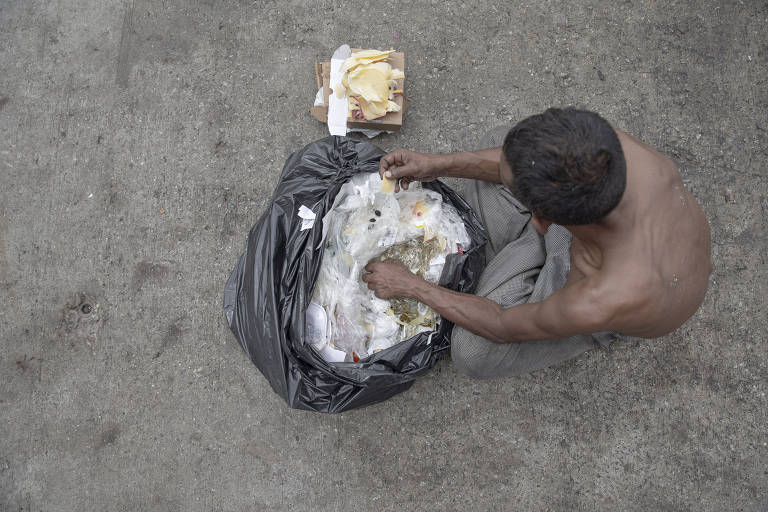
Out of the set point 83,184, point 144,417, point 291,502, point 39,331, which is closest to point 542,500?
point 291,502

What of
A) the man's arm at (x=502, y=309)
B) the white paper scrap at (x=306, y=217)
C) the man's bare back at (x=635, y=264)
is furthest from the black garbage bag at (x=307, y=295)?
the man's bare back at (x=635, y=264)

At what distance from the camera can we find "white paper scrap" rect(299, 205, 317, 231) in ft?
5.65

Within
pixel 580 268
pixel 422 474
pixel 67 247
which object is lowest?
pixel 422 474

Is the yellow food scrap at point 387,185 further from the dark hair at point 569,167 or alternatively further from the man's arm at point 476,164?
the dark hair at point 569,167

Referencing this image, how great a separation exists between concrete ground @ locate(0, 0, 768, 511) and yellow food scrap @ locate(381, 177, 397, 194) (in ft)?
1.41

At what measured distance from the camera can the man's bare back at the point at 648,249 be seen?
1282 millimetres

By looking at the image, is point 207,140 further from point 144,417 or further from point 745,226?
point 745,226

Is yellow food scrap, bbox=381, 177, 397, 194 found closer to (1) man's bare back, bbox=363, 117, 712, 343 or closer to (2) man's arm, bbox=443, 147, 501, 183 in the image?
(2) man's arm, bbox=443, 147, 501, 183

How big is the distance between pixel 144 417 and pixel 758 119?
3.07m

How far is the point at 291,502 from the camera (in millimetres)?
2000

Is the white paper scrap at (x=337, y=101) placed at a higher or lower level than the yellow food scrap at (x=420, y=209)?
higher

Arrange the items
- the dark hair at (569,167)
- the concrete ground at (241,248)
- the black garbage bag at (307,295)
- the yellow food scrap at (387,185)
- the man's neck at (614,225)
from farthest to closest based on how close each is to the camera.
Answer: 1. the concrete ground at (241,248)
2. the yellow food scrap at (387,185)
3. the black garbage bag at (307,295)
4. the man's neck at (614,225)
5. the dark hair at (569,167)

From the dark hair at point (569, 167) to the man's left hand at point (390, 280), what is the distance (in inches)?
26.6

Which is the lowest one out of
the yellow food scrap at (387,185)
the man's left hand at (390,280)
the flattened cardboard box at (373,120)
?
the man's left hand at (390,280)
